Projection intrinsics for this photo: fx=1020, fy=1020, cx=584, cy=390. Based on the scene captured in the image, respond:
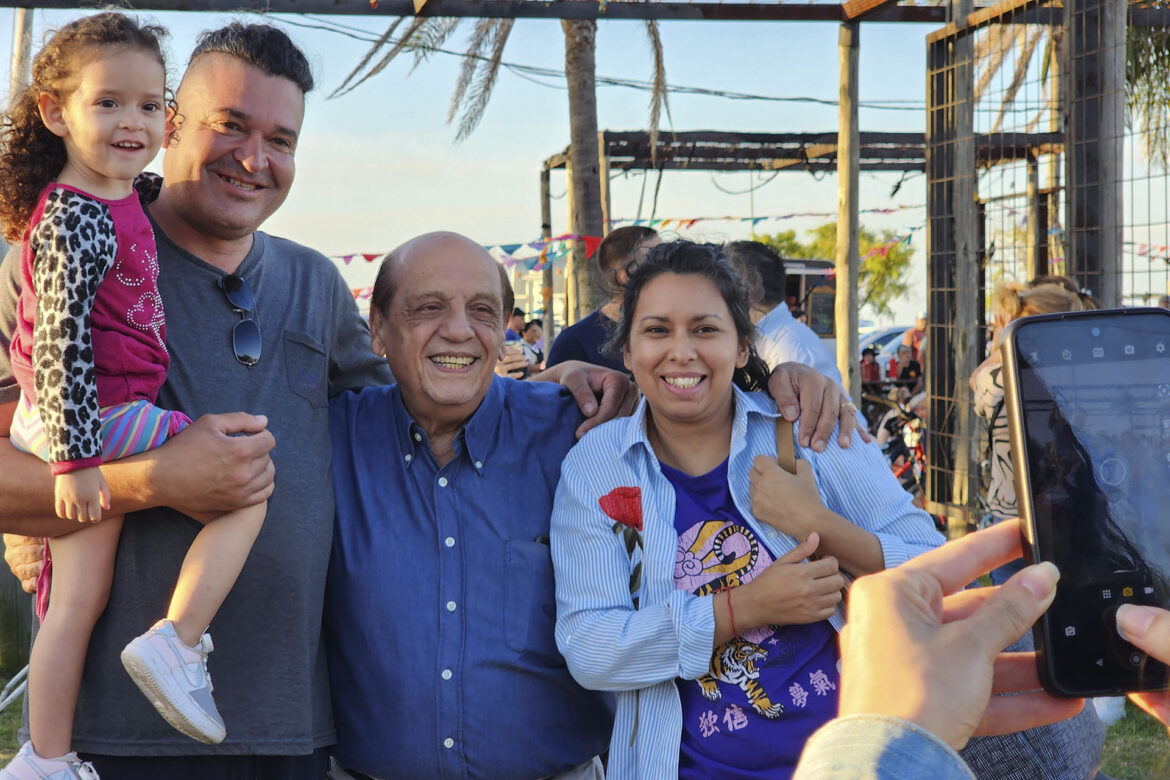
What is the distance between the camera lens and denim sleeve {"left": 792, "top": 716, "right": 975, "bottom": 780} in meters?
0.83

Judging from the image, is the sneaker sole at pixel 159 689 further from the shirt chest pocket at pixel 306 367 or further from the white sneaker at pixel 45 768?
the shirt chest pocket at pixel 306 367

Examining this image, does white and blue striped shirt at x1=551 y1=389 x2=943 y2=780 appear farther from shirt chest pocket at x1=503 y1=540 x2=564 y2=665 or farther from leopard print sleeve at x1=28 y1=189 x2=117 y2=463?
leopard print sleeve at x1=28 y1=189 x2=117 y2=463

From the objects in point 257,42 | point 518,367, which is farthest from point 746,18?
point 257,42

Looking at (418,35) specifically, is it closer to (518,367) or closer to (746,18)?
(746,18)

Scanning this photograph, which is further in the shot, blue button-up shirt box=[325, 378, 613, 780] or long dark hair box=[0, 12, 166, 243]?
blue button-up shirt box=[325, 378, 613, 780]

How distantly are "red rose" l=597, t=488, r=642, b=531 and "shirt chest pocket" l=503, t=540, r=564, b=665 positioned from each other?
0.23m

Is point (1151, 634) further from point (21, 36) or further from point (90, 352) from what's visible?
point (21, 36)

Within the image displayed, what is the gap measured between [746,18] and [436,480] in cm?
455

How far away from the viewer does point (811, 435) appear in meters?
2.57

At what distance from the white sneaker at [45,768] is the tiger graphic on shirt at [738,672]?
137 centimetres

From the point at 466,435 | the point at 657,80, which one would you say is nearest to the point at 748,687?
the point at 466,435

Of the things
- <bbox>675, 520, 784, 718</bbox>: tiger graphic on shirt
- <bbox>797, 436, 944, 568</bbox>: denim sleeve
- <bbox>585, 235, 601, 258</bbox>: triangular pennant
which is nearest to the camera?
<bbox>675, 520, 784, 718</bbox>: tiger graphic on shirt

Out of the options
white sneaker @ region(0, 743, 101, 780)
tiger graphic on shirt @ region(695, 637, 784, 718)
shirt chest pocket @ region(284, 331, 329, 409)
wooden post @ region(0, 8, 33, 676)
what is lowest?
wooden post @ region(0, 8, 33, 676)

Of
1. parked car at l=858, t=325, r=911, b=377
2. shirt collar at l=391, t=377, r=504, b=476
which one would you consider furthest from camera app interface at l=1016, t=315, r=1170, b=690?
parked car at l=858, t=325, r=911, b=377
